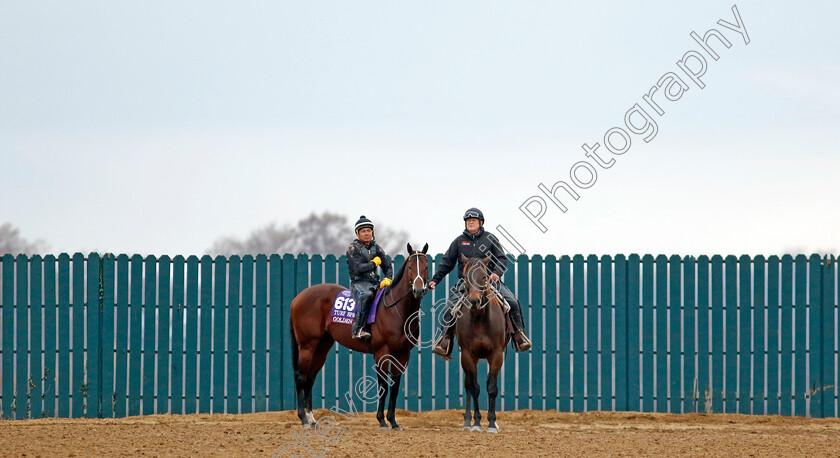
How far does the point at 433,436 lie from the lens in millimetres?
11281

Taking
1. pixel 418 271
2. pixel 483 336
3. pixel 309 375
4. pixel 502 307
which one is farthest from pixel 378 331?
pixel 502 307

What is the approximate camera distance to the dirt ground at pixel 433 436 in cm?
1020

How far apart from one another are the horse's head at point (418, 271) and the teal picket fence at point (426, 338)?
3.23 metres

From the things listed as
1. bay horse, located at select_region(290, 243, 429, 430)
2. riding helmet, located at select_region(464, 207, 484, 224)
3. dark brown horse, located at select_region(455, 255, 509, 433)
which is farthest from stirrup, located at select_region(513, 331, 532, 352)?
riding helmet, located at select_region(464, 207, 484, 224)

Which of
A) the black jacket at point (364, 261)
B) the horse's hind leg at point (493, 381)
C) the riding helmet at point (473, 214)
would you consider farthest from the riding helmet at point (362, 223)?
the horse's hind leg at point (493, 381)

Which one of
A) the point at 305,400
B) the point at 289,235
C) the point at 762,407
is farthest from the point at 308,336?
the point at 289,235

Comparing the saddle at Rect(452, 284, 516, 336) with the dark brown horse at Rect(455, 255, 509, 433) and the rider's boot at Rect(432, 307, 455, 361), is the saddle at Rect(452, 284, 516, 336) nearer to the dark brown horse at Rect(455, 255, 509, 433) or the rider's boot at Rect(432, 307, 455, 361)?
the dark brown horse at Rect(455, 255, 509, 433)

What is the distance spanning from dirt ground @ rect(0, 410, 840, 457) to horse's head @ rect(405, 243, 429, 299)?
1.78m

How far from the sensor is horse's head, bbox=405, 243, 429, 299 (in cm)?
1092

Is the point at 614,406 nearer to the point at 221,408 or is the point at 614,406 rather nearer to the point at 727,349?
the point at 727,349

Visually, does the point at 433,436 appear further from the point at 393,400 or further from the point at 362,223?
the point at 362,223

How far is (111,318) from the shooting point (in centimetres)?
1448

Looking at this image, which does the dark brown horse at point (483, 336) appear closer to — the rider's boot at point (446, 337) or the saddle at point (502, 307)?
the saddle at point (502, 307)

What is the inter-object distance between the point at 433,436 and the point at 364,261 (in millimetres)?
2434
